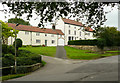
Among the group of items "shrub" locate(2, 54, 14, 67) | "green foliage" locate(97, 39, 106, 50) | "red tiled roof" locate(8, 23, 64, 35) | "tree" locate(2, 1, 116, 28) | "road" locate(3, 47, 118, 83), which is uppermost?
"red tiled roof" locate(8, 23, 64, 35)

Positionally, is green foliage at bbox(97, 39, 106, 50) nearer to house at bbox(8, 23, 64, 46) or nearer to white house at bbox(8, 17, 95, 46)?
white house at bbox(8, 17, 95, 46)

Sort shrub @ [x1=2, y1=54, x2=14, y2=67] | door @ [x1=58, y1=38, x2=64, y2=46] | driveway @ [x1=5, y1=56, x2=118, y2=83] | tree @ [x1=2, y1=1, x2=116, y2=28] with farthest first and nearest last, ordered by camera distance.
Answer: door @ [x1=58, y1=38, x2=64, y2=46], shrub @ [x1=2, y1=54, x2=14, y2=67], driveway @ [x1=5, y1=56, x2=118, y2=83], tree @ [x1=2, y1=1, x2=116, y2=28]

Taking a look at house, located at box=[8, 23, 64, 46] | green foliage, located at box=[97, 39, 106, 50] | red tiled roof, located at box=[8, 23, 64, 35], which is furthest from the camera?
house, located at box=[8, 23, 64, 46]

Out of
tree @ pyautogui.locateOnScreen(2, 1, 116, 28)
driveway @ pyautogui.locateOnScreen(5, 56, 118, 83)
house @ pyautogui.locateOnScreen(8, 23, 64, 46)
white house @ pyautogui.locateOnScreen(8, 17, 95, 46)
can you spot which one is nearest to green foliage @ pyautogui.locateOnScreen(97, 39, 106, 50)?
white house @ pyautogui.locateOnScreen(8, 17, 95, 46)

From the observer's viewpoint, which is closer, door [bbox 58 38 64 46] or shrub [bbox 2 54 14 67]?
shrub [bbox 2 54 14 67]

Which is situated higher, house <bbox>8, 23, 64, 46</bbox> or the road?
house <bbox>8, 23, 64, 46</bbox>

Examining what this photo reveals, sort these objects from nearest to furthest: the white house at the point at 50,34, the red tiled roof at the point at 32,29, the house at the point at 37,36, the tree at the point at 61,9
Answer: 1. the tree at the point at 61,9
2. the red tiled roof at the point at 32,29
3. the house at the point at 37,36
4. the white house at the point at 50,34

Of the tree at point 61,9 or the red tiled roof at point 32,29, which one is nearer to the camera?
the tree at point 61,9

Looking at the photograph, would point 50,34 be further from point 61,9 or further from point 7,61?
point 61,9

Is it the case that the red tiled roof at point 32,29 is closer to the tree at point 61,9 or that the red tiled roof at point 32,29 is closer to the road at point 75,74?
the road at point 75,74

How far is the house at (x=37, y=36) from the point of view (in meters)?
35.8

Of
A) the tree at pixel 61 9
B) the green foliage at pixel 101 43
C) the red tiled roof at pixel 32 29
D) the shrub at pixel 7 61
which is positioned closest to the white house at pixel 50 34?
the red tiled roof at pixel 32 29

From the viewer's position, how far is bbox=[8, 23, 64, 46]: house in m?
35.8

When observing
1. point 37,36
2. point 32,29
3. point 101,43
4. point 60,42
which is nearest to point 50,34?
point 60,42
